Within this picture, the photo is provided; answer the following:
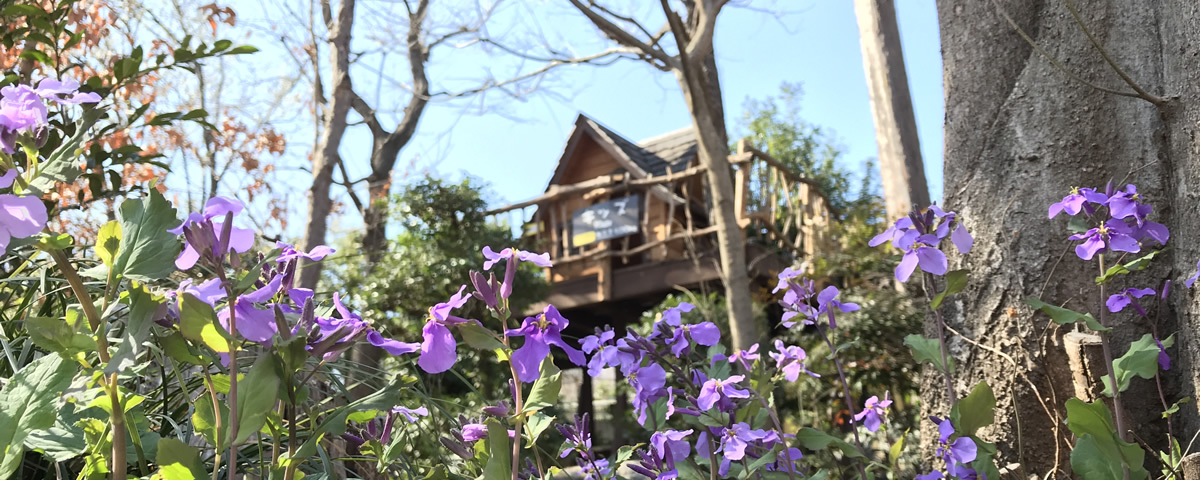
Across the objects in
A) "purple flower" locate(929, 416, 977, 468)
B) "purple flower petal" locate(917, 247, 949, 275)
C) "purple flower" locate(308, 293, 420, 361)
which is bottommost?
"purple flower" locate(929, 416, 977, 468)

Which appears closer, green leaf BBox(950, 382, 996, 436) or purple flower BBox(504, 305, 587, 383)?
purple flower BBox(504, 305, 587, 383)

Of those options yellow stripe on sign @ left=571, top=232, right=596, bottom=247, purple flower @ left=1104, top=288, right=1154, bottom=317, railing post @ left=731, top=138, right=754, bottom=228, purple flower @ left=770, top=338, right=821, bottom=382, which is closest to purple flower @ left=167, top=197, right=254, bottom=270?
purple flower @ left=770, top=338, right=821, bottom=382

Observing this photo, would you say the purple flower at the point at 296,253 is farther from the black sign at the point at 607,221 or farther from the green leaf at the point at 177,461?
the black sign at the point at 607,221

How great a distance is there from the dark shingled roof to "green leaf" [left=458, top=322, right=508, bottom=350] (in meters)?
9.78

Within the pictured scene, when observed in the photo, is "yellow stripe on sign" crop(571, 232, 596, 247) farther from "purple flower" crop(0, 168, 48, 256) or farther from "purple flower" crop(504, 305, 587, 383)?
"purple flower" crop(0, 168, 48, 256)

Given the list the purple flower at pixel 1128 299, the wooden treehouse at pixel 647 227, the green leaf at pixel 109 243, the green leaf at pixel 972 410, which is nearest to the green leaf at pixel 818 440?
the green leaf at pixel 972 410

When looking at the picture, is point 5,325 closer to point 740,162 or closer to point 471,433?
point 471,433

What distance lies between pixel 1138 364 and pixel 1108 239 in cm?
22

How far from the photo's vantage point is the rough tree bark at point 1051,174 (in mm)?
1629

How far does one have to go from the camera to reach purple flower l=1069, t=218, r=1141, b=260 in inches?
51.5

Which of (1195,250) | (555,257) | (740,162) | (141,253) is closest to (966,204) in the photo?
(1195,250)

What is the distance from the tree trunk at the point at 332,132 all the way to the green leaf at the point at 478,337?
397 centimetres

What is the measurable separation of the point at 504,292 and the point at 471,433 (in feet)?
0.79

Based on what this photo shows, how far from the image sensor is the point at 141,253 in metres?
0.65
